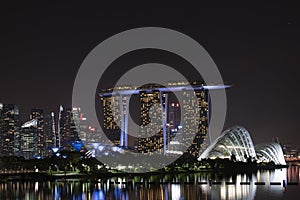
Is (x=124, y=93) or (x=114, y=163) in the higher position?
(x=124, y=93)

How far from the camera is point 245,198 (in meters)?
52.0

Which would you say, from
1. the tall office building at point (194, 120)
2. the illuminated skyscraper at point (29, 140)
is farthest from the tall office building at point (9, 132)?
the tall office building at point (194, 120)

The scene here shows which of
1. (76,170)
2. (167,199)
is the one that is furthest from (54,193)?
(76,170)

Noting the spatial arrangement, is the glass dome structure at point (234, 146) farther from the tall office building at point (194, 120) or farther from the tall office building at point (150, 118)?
the tall office building at point (150, 118)

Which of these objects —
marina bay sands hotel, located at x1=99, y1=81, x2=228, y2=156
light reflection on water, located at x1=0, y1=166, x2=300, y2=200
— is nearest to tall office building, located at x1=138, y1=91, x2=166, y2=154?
marina bay sands hotel, located at x1=99, y1=81, x2=228, y2=156

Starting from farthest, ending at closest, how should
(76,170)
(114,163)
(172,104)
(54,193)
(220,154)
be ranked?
(172,104)
(220,154)
(114,163)
(76,170)
(54,193)

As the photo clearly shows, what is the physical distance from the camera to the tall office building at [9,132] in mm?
135500

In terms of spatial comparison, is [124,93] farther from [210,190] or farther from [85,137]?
[210,190]

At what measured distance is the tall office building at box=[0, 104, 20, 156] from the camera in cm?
13550

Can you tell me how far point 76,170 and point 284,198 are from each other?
1685 inches

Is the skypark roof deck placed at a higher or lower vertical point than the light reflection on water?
higher

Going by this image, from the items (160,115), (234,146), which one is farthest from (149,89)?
(234,146)

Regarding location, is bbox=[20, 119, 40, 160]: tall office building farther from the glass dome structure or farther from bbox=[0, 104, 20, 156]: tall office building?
the glass dome structure

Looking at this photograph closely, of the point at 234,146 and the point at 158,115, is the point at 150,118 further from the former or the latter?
the point at 234,146
